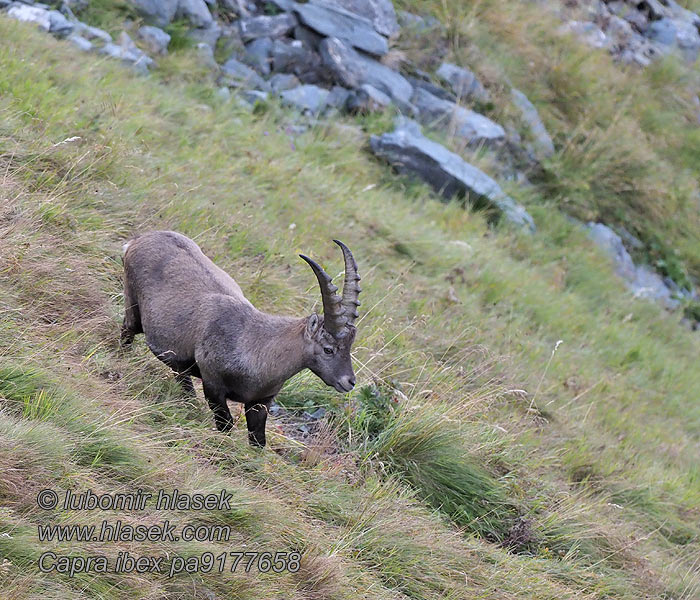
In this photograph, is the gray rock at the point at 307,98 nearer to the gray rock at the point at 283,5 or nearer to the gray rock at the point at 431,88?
the gray rock at the point at 283,5

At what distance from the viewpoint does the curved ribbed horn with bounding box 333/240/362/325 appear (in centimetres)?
473

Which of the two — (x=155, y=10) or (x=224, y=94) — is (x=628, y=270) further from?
(x=155, y=10)

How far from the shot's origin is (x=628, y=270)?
12.6m

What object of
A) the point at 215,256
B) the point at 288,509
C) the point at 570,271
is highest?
the point at 288,509

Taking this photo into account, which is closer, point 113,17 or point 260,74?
point 113,17

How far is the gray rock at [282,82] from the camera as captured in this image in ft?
38.2

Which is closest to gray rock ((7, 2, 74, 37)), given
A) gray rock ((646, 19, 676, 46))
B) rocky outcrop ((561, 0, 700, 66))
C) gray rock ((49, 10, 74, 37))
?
gray rock ((49, 10, 74, 37))

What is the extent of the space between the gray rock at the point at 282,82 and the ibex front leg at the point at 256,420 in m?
7.12

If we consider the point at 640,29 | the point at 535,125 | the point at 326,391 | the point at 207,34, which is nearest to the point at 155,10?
the point at 207,34

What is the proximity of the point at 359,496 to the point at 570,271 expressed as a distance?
22.8 feet

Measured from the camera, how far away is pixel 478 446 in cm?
623

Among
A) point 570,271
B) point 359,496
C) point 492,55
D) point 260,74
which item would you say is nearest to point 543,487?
point 359,496

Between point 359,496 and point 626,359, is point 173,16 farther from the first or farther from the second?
point 359,496

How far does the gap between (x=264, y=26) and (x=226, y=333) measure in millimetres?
7732
